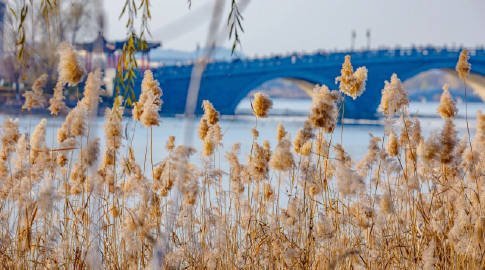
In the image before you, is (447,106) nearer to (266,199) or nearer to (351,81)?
(351,81)

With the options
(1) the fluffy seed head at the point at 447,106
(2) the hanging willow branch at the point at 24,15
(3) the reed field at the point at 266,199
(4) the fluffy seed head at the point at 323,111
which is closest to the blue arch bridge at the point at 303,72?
(3) the reed field at the point at 266,199

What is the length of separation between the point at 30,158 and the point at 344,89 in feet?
7.22

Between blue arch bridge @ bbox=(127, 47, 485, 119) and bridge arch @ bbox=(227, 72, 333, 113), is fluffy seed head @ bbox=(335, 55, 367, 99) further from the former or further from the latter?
bridge arch @ bbox=(227, 72, 333, 113)

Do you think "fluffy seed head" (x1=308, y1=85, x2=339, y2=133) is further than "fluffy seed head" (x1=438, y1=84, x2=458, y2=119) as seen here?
No

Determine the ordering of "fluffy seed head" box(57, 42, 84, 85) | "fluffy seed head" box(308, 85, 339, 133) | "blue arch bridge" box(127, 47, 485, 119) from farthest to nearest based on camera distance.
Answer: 1. "blue arch bridge" box(127, 47, 485, 119)
2. "fluffy seed head" box(57, 42, 84, 85)
3. "fluffy seed head" box(308, 85, 339, 133)

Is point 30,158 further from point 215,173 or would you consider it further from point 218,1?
point 218,1

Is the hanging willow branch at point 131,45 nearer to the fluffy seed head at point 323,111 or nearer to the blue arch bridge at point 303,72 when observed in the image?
the fluffy seed head at point 323,111

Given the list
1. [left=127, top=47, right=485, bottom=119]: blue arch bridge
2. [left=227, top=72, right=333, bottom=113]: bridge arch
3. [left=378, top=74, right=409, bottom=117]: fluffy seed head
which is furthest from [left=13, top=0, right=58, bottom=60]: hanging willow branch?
[left=227, top=72, right=333, bottom=113]: bridge arch

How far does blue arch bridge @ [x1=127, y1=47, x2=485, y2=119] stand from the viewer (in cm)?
5128

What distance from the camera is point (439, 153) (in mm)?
4871

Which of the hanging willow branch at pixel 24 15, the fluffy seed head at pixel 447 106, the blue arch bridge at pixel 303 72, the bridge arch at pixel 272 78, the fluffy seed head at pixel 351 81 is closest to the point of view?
the hanging willow branch at pixel 24 15

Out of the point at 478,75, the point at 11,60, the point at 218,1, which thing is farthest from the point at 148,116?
the point at 478,75

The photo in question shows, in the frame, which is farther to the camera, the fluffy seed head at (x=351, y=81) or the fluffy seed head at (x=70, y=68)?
the fluffy seed head at (x=351, y=81)

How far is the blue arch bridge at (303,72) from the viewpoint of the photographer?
168ft
